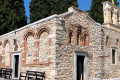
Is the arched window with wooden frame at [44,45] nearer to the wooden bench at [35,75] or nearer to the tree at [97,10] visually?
the wooden bench at [35,75]

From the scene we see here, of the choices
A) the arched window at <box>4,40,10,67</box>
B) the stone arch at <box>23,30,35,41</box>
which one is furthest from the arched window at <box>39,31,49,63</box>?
the arched window at <box>4,40,10,67</box>

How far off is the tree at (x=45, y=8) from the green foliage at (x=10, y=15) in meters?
3.28

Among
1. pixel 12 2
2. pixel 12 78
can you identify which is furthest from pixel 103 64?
pixel 12 2

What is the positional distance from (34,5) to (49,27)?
15046 mm

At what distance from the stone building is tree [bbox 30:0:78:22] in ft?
32.4

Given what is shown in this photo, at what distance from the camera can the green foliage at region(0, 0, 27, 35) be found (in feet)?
61.9

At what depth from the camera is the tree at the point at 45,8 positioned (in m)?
23.0

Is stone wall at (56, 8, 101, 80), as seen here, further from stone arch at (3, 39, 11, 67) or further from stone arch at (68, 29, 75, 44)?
stone arch at (3, 39, 11, 67)

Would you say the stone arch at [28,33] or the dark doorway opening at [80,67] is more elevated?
the stone arch at [28,33]

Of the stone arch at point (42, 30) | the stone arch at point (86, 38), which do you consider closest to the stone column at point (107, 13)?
the stone arch at point (86, 38)

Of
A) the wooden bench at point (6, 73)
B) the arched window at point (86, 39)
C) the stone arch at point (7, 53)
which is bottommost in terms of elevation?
the wooden bench at point (6, 73)

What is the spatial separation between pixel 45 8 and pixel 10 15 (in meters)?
5.72

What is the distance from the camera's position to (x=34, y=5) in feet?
77.8

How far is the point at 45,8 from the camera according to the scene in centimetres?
2314
